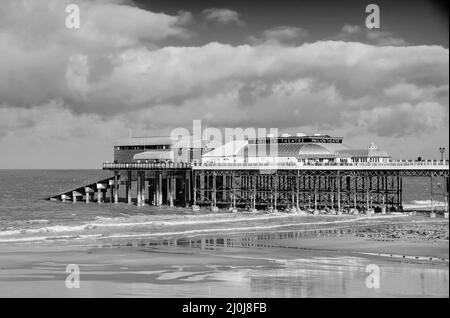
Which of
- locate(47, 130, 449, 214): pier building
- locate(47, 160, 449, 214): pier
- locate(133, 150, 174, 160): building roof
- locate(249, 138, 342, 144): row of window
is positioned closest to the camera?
locate(47, 160, 449, 214): pier

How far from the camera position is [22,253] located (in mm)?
50625

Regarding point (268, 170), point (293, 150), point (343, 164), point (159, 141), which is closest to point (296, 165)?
point (268, 170)

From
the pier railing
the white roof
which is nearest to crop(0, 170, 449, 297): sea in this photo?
the pier railing

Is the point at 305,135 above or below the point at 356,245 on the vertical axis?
above

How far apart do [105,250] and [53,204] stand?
67.2 metres

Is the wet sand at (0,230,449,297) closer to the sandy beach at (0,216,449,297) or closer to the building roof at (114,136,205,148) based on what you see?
the sandy beach at (0,216,449,297)

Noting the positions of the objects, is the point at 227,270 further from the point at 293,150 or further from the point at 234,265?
the point at 293,150

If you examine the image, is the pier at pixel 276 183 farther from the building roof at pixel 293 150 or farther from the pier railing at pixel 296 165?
the building roof at pixel 293 150

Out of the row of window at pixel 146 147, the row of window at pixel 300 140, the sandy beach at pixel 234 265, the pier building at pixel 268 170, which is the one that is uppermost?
the row of window at pixel 300 140

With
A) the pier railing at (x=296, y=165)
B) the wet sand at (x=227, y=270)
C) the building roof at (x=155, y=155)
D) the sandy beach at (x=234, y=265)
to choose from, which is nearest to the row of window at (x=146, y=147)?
the building roof at (x=155, y=155)

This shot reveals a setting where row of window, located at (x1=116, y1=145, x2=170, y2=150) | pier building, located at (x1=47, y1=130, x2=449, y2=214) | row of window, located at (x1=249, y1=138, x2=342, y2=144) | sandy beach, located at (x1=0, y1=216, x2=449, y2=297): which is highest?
row of window, located at (x1=249, y1=138, x2=342, y2=144)

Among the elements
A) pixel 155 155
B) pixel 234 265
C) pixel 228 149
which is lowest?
pixel 234 265
